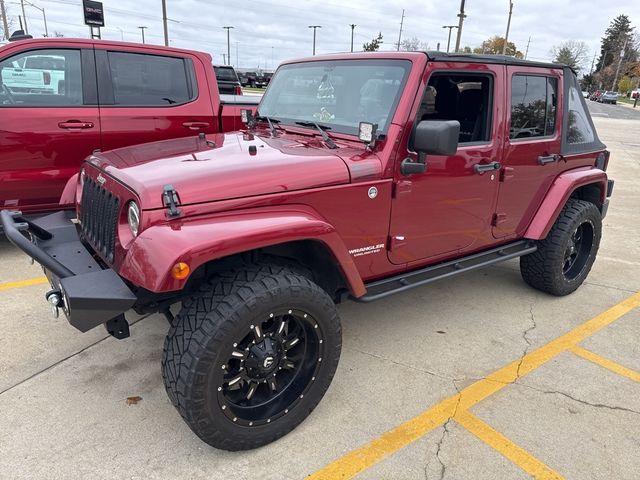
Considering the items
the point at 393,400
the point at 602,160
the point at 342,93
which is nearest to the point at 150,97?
the point at 342,93

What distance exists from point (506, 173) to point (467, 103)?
0.57m

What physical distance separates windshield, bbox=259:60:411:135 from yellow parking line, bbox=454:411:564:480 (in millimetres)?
1681

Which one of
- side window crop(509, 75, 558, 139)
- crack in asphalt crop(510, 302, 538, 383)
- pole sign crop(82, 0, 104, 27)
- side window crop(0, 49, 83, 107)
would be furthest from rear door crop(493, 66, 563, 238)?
pole sign crop(82, 0, 104, 27)

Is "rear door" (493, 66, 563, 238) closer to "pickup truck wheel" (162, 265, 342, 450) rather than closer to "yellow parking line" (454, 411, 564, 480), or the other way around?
"yellow parking line" (454, 411, 564, 480)

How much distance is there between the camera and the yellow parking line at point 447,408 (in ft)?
7.75

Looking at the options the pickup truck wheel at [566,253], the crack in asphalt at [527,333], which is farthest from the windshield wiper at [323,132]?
the pickup truck wheel at [566,253]

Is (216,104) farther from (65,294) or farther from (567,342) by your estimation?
(567,342)

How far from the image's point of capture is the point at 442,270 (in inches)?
133

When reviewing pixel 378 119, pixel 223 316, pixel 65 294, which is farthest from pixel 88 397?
pixel 378 119

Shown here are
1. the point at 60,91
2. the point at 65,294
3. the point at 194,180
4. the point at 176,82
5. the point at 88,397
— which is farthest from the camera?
the point at 176,82

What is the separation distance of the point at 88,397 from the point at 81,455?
473mm

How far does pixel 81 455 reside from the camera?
92.2 inches

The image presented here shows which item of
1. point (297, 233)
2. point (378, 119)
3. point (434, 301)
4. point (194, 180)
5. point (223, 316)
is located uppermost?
point (378, 119)

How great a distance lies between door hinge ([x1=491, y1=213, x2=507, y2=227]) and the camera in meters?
3.58
